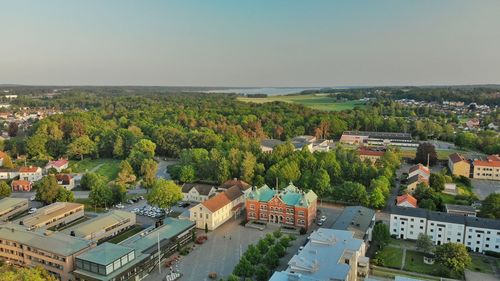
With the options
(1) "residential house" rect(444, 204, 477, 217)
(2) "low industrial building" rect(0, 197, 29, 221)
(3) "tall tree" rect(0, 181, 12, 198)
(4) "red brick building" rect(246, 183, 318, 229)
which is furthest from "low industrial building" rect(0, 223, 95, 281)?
(1) "residential house" rect(444, 204, 477, 217)

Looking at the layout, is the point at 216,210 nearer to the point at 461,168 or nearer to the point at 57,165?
the point at 57,165

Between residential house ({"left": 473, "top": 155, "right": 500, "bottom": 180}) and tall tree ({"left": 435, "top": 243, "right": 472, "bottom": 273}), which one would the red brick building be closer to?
tall tree ({"left": 435, "top": 243, "right": 472, "bottom": 273})

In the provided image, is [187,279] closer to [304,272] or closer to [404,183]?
[304,272]

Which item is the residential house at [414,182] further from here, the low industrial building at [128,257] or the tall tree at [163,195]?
the low industrial building at [128,257]

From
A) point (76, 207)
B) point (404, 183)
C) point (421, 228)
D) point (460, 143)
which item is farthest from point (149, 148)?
point (460, 143)

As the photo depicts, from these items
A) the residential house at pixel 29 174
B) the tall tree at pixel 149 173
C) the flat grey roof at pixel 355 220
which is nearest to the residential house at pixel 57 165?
the residential house at pixel 29 174

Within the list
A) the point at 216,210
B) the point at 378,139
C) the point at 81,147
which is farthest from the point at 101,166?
the point at 378,139
